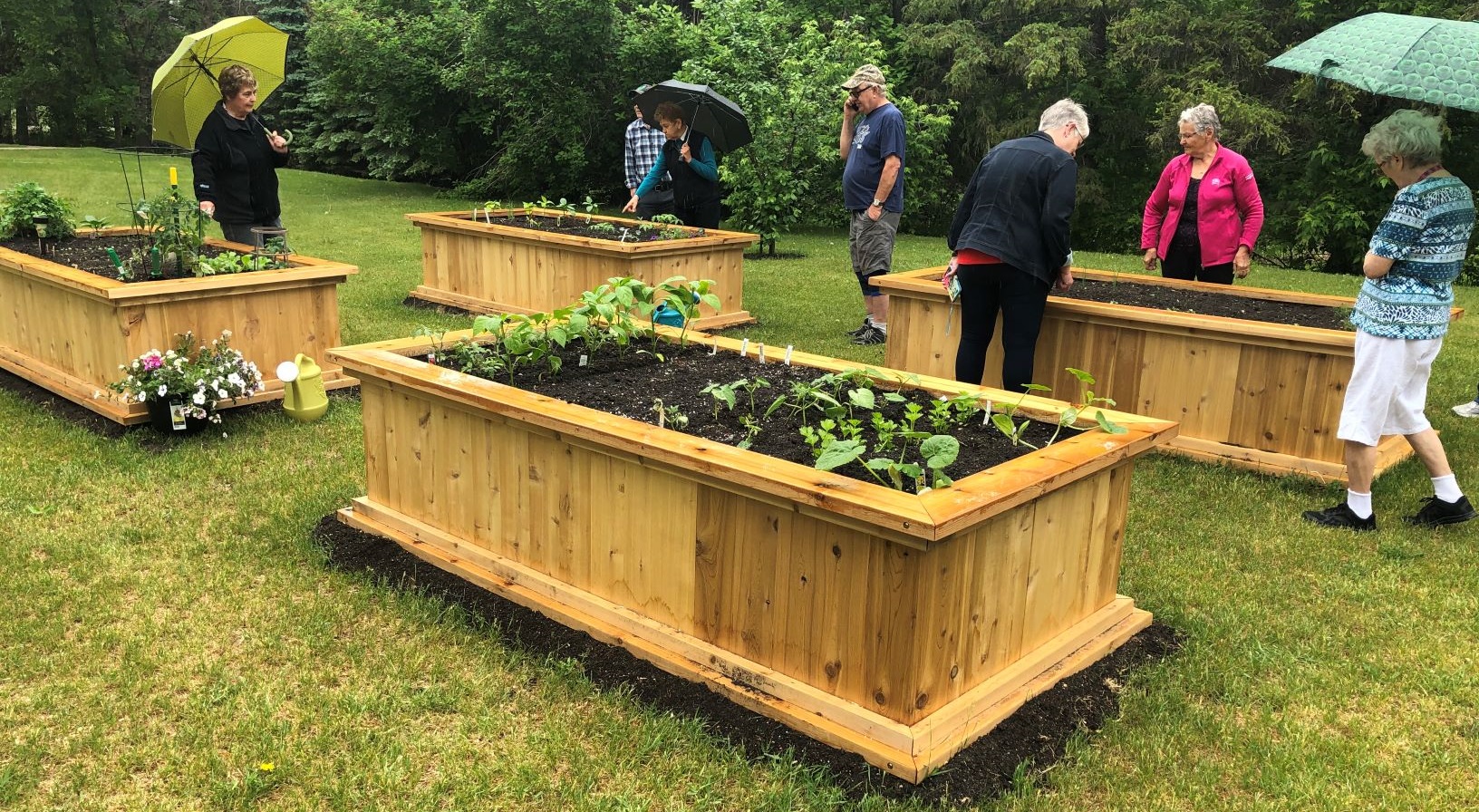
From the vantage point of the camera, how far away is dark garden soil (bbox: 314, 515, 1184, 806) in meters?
2.69

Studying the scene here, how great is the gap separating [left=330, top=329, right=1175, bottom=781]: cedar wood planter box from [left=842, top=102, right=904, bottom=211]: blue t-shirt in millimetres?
3846

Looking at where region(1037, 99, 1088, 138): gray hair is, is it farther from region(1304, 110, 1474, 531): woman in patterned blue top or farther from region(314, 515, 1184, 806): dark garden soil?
region(314, 515, 1184, 806): dark garden soil

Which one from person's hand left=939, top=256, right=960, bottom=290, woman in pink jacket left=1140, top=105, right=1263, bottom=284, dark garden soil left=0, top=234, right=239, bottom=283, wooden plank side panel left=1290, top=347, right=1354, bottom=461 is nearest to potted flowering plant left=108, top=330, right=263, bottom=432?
dark garden soil left=0, top=234, right=239, bottom=283

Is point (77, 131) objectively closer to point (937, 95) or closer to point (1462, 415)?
point (937, 95)

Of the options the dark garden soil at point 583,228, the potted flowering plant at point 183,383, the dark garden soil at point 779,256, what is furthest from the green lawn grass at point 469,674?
→ the dark garden soil at point 779,256

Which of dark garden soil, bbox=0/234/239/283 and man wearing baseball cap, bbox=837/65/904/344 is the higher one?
man wearing baseball cap, bbox=837/65/904/344

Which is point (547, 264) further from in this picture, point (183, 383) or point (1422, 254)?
point (1422, 254)

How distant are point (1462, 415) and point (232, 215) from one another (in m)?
7.64

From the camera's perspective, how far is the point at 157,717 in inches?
116

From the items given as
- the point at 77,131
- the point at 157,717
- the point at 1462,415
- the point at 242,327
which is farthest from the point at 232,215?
the point at 77,131

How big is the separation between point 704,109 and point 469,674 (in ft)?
20.2

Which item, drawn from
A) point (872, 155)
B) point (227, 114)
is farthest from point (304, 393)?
point (872, 155)

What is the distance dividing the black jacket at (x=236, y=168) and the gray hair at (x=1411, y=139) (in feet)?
19.8

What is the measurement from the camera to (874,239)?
764 cm
